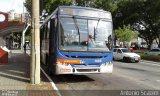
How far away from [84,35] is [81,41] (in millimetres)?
323

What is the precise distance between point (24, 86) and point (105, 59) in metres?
4.20

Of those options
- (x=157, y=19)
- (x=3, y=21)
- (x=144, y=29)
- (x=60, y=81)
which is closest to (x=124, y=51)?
(x=3, y=21)

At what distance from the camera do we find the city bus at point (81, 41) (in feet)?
52.0

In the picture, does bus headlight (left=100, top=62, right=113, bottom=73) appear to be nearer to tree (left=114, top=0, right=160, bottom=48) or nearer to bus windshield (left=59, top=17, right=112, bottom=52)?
bus windshield (left=59, top=17, right=112, bottom=52)

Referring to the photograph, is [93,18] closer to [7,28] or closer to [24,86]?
[24,86]

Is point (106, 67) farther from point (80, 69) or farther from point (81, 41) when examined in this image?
point (81, 41)

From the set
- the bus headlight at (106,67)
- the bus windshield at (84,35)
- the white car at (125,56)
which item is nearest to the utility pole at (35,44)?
the bus windshield at (84,35)

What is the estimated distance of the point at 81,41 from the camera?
52.5ft

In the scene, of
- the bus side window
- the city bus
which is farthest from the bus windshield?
the bus side window

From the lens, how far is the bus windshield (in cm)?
1592

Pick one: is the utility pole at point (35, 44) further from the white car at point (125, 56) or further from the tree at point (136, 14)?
the tree at point (136, 14)

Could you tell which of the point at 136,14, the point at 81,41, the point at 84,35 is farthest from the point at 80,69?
the point at 136,14

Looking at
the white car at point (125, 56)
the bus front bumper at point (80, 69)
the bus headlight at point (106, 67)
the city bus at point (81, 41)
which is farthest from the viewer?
the white car at point (125, 56)

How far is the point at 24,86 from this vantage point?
13992 mm
